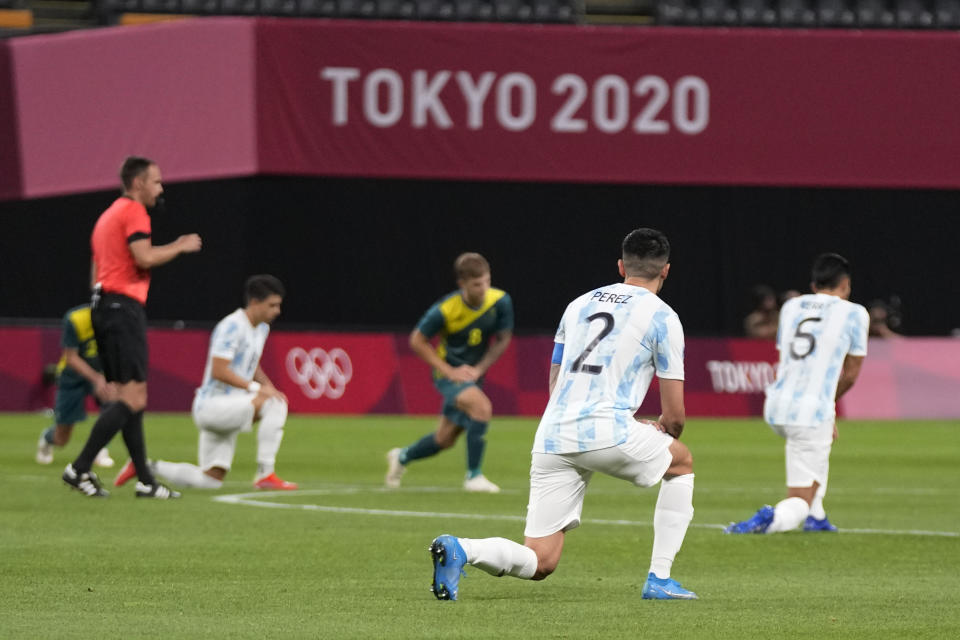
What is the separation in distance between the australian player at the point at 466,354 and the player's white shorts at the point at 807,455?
3.09 meters

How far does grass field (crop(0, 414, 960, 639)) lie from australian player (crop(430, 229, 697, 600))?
25 centimetres

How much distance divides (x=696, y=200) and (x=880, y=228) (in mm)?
3156

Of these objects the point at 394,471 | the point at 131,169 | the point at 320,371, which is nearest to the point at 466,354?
the point at 394,471

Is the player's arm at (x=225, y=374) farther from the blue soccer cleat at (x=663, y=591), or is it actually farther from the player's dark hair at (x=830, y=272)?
the blue soccer cleat at (x=663, y=591)

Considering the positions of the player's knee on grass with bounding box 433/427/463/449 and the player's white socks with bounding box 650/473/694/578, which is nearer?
the player's white socks with bounding box 650/473/694/578

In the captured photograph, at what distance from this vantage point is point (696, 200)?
29922 mm

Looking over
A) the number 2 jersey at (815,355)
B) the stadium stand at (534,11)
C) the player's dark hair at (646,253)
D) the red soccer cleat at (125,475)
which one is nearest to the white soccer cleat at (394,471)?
the red soccer cleat at (125,475)

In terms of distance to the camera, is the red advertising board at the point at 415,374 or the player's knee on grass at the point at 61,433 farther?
the red advertising board at the point at 415,374

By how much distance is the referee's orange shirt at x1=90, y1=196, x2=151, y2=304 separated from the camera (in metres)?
12.4

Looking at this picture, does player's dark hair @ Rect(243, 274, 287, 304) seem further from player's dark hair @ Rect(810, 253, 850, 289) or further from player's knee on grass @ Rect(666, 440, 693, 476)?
player's knee on grass @ Rect(666, 440, 693, 476)

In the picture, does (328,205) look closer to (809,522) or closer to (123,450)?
(123,450)

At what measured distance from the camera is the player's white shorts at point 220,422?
1391 cm

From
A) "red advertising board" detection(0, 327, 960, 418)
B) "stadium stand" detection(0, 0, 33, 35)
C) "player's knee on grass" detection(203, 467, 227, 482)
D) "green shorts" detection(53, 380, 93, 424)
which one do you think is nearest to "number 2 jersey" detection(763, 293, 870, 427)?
"player's knee on grass" detection(203, 467, 227, 482)

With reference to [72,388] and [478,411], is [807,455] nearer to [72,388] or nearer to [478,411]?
[478,411]
